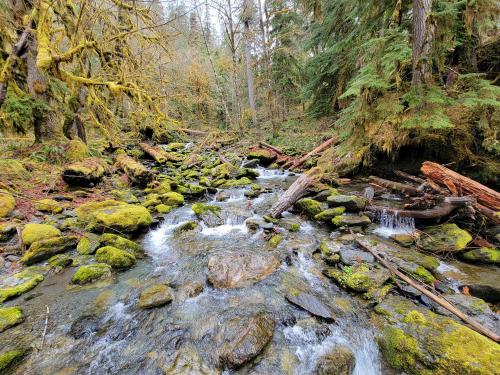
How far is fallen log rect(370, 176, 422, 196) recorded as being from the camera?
250 inches

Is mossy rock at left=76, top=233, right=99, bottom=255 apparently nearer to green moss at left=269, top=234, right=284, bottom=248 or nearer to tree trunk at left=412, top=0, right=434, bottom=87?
green moss at left=269, top=234, right=284, bottom=248

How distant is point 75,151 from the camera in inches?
343

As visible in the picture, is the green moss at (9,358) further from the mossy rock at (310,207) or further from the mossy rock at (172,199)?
the mossy rock at (310,207)

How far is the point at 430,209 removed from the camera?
17.2 feet

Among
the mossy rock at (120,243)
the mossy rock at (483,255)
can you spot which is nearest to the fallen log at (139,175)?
the mossy rock at (120,243)

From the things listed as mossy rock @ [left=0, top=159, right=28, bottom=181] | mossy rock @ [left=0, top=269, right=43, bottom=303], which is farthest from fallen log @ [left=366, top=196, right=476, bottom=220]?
mossy rock @ [left=0, top=159, right=28, bottom=181]

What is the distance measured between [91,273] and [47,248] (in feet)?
4.11

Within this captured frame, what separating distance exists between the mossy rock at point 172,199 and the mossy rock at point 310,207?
382cm

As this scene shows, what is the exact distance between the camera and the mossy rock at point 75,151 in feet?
28.1

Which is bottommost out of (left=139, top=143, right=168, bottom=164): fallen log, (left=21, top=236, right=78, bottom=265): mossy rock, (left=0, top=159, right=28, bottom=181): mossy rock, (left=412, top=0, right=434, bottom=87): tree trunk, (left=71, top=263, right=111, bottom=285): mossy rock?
(left=71, top=263, right=111, bottom=285): mossy rock

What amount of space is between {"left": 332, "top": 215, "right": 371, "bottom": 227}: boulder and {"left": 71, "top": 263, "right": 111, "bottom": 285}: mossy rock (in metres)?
4.83

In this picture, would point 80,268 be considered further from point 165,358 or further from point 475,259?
point 475,259

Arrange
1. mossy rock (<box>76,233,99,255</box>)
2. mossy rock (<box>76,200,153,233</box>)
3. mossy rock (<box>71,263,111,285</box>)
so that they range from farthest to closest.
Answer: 1. mossy rock (<box>76,200,153,233</box>)
2. mossy rock (<box>76,233,99,255</box>)
3. mossy rock (<box>71,263,111,285</box>)

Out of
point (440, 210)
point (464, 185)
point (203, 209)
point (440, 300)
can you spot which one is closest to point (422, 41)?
point (464, 185)
